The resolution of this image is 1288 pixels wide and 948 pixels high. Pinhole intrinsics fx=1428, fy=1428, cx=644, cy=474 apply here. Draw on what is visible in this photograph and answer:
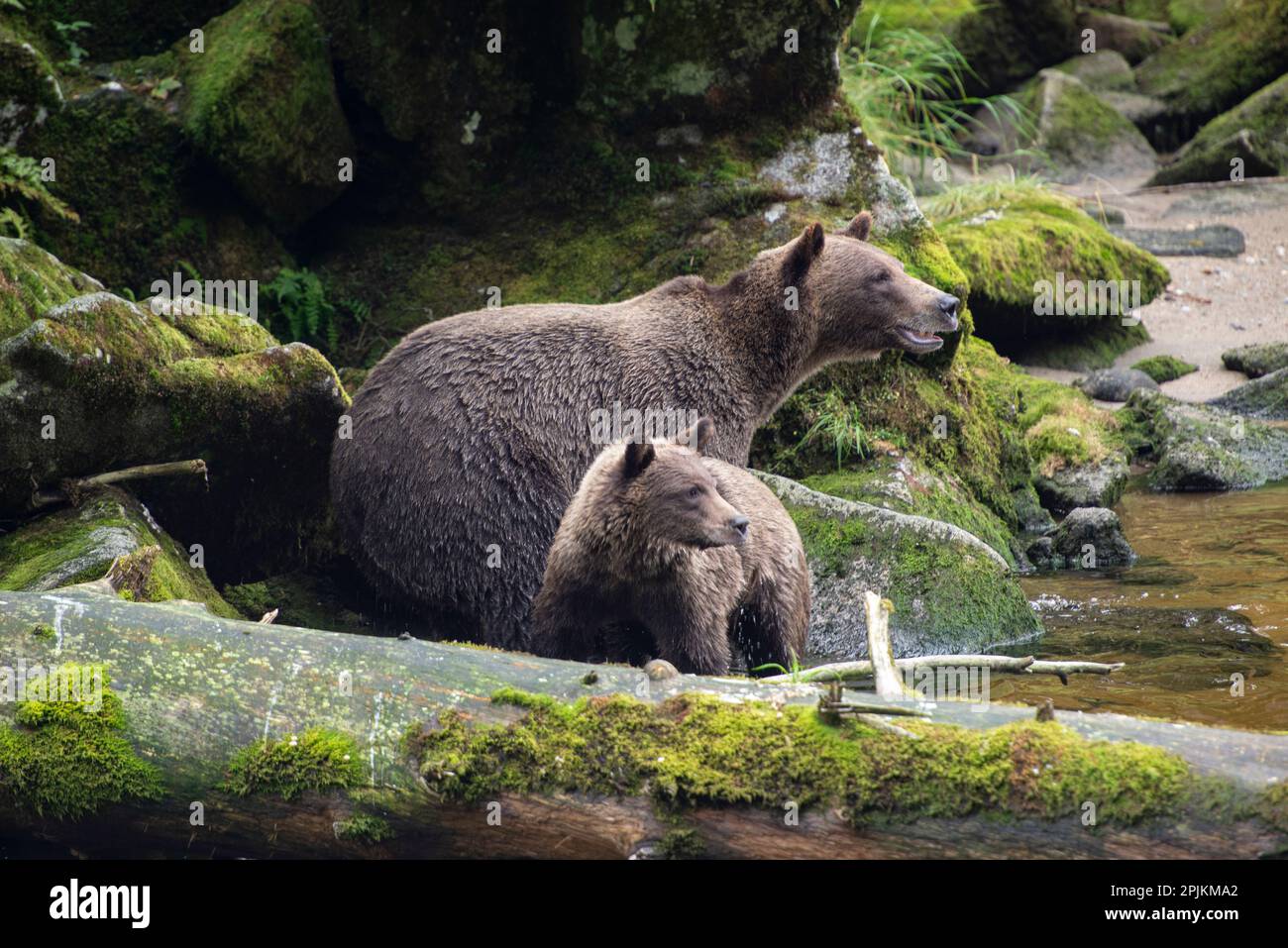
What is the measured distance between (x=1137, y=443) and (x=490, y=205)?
22.0 feet

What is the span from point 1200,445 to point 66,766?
35.6ft

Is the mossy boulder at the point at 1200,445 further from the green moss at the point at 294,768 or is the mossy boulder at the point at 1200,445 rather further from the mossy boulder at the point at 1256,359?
the green moss at the point at 294,768

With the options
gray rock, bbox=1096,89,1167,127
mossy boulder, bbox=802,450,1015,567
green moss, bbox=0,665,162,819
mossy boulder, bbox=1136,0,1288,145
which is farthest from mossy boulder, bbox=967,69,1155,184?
green moss, bbox=0,665,162,819

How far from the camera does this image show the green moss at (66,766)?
4938 millimetres

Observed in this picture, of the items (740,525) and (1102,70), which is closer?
(740,525)

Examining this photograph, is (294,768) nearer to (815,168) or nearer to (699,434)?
(699,434)

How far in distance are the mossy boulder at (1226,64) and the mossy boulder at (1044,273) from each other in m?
8.40

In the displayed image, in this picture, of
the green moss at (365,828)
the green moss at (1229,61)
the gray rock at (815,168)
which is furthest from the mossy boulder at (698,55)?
the green moss at (1229,61)

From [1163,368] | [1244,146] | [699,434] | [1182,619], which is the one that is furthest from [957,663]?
[1244,146]

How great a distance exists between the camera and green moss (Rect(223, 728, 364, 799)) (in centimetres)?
491

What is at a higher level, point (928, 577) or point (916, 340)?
point (916, 340)

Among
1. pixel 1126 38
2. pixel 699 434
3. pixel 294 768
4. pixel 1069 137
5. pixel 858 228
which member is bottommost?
pixel 294 768

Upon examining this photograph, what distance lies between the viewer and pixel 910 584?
8.83 metres

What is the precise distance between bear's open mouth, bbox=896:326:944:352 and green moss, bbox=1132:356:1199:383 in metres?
7.27
